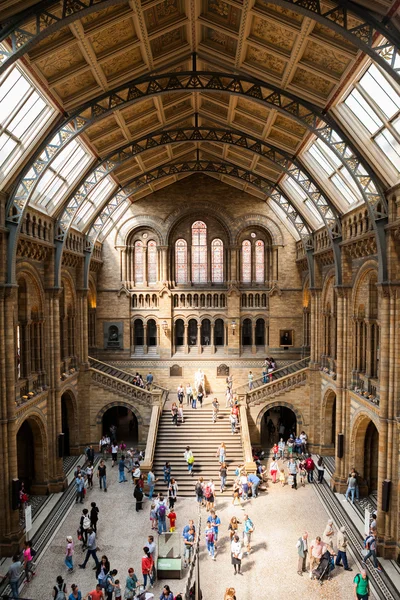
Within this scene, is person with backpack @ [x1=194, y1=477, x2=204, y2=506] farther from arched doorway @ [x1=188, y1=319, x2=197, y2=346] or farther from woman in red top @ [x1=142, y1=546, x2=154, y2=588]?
arched doorway @ [x1=188, y1=319, x2=197, y2=346]

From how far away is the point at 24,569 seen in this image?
1527 cm

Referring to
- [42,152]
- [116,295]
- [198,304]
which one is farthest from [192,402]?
[42,152]

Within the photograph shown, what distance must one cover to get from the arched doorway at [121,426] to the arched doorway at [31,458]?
8341mm

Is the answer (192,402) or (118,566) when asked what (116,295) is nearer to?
(192,402)

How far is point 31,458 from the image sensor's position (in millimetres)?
22438

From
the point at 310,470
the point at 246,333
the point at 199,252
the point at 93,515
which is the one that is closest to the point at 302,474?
the point at 310,470

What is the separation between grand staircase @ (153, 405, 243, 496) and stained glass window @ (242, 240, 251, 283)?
10.1 m

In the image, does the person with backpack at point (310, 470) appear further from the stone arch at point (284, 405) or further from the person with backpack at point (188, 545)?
the person with backpack at point (188, 545)

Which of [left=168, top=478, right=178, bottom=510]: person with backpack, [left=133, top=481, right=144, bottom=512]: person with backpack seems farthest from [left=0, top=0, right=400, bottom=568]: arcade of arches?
[left=168, top=478, right=178, bottom=510]: person with backpack

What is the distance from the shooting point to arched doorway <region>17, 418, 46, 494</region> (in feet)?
70.8

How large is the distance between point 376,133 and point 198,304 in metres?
20.0

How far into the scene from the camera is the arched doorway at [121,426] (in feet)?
102

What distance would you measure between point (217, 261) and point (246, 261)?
6.95 feet

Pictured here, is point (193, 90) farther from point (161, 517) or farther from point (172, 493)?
point (172, 493)
